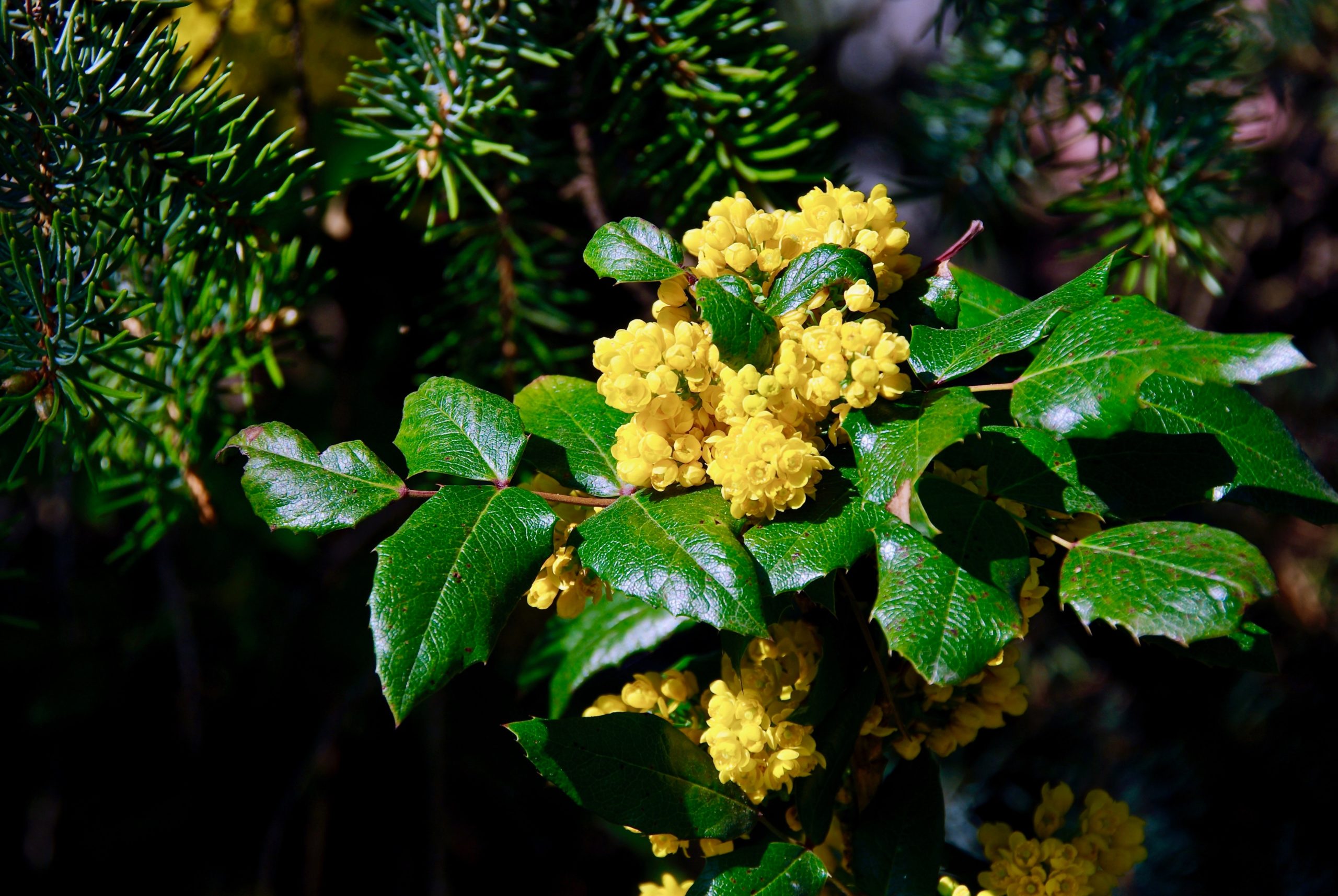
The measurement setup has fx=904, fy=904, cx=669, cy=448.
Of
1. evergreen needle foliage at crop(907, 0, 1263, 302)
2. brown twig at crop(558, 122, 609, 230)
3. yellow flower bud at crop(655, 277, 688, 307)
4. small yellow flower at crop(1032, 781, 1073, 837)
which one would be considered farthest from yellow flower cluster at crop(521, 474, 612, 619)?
evergreen needle foliage at crop(907, 0, 1263, 302)

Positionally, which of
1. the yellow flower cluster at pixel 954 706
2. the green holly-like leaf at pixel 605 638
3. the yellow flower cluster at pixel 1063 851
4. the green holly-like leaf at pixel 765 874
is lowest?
the yellow flower cluster at pixel 1063 851

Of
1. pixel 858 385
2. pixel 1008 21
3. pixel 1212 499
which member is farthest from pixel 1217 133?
pixel 858 385

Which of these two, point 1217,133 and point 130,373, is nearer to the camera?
point 130,373

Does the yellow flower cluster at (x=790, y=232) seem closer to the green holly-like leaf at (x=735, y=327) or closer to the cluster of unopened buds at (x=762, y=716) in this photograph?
the green holly-like leaf at (x=735, y=327)

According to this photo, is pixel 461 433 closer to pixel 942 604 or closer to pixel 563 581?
pixel 563 581

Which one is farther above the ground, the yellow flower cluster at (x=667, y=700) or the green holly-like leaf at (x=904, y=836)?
the yellow flower cluster at (x=667, y=700)

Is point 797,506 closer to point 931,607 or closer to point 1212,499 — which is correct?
point 931,607

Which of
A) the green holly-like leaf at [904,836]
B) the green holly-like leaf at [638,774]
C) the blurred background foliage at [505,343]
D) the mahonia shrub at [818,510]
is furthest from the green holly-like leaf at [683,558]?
the blurred background foliage at [505,343]
